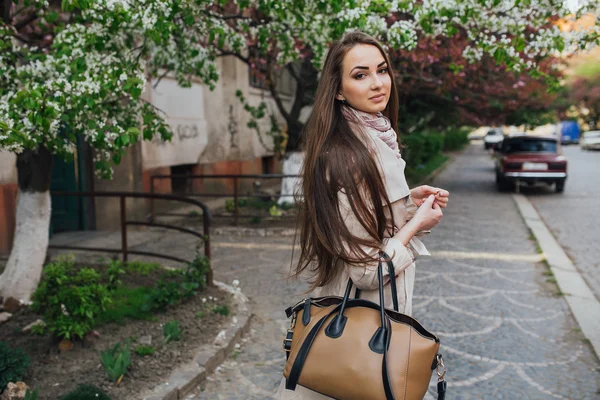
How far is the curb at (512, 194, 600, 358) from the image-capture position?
202 inches

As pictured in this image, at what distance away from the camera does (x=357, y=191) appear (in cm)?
187

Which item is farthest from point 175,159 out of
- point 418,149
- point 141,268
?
point 418,149

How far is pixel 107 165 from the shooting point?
480cm

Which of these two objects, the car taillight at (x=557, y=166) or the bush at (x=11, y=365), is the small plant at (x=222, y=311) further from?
the car taillight at (x=557, y=166)

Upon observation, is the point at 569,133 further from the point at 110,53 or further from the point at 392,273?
the point at 392,273

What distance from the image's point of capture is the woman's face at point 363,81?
2.04 m

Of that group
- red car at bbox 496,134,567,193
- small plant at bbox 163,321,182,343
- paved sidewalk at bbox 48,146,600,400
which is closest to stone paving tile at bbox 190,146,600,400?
paved sidewalk at bbox 48,146,600,400

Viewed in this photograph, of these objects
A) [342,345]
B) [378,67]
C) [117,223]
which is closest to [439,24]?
[378,67]

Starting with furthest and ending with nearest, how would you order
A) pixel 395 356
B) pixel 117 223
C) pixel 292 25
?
pixel 117 223
pixel 292 25
pixel 395 356

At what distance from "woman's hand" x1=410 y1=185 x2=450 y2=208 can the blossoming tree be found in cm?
225

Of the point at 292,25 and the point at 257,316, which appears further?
the point at 292,25

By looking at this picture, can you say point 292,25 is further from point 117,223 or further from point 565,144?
point 565,144

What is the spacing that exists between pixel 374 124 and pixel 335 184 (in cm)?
31

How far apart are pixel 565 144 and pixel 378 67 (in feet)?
204
